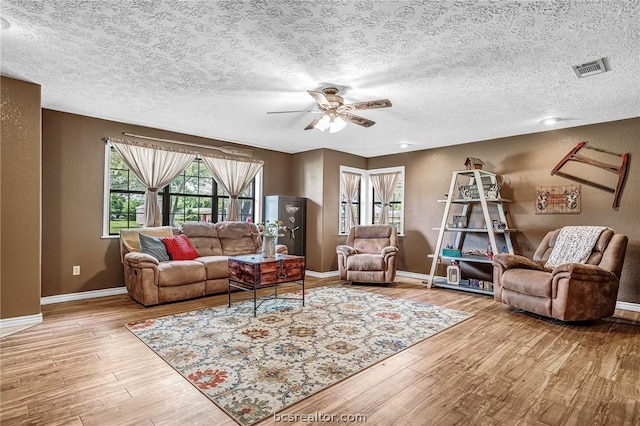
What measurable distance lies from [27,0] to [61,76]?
4.55ft

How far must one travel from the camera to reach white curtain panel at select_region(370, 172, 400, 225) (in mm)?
7039

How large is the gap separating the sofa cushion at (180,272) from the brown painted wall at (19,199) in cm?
119

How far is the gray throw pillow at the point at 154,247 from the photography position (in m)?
4.42

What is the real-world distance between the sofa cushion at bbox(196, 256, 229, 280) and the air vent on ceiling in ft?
14.7

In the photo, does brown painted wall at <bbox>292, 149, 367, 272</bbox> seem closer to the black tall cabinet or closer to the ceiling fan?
the black tall cabinet

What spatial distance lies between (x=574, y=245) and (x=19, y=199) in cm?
627

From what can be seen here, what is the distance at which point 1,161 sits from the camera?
10.6 ft

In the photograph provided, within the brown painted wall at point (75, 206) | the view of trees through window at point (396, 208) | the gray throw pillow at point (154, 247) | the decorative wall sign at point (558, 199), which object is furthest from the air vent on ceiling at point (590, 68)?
the brown painted wall at point (75, 206)

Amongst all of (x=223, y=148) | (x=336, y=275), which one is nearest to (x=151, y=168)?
(x=223, y=148)

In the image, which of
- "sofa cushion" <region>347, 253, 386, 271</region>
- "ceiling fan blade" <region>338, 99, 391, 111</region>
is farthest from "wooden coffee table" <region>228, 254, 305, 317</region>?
"ceiling fan blade" <region>338, 99, 391, 111</region>

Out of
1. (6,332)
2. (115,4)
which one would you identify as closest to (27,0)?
(115,4)

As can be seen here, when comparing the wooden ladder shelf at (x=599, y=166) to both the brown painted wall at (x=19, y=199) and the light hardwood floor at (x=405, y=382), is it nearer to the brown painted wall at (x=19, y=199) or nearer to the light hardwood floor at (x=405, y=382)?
the light hardwood floor at (x=405, y=382)

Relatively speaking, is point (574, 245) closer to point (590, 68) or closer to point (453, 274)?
point (453, 274)

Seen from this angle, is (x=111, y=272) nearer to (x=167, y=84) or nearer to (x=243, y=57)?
(x=167, y=84)
